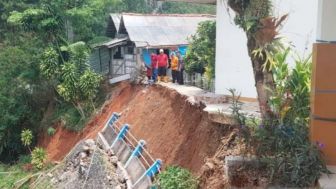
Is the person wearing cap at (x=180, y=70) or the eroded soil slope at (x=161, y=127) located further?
the person wearing cap at (x=180, y=70)

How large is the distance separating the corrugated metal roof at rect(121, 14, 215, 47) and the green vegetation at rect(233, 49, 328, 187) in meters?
15.5

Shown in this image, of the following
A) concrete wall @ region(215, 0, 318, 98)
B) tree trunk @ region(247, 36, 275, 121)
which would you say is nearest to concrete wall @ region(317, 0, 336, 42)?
tree trunk @ region(247, 36, 275, 121)

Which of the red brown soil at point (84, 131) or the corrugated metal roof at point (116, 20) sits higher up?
the corrugated metal roof at point (116, 20)

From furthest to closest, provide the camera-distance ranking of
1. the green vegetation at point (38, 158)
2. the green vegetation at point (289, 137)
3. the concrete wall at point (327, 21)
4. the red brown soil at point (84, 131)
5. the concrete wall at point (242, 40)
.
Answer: the red brown soil at point (84, 131) → the green vegetation at point (38, 158) → the concrete wall at point (242, 40) → the concrete wall at point (327, 21) → the green vegetation at point (289, 137)

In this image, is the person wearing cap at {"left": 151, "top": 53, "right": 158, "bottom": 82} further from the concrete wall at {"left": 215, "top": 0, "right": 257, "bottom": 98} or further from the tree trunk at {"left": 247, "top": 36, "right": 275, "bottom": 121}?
the tree trunk at {"left": 247, "top": 36, "right": 275, "bottom": 121}

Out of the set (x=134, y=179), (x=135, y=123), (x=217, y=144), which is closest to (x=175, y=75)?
(x=135, y=123)

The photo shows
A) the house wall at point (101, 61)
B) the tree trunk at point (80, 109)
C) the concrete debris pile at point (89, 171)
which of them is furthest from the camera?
the house wall at point (101, 61)

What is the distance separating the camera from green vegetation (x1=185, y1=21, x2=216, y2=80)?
1781 centimetres

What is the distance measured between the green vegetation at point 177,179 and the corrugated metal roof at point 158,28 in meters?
12.7

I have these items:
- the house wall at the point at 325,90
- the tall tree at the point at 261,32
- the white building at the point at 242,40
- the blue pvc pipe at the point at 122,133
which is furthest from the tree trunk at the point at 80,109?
the house wall at the point at 325,90

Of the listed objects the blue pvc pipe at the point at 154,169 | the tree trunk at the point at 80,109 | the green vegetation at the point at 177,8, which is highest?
the green vegetation at the point at 177,8

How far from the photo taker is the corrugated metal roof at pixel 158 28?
21.9 meters

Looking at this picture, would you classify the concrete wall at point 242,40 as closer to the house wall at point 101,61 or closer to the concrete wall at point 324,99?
the concrete wall at point 324,99

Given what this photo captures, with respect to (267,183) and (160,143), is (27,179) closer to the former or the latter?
(160,143)
